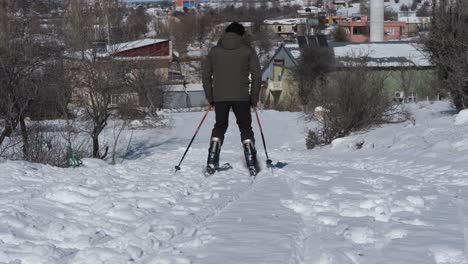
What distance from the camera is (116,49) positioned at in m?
19.6

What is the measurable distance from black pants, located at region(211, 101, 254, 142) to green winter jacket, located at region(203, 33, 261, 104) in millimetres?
88

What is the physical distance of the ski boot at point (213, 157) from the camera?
8.15m

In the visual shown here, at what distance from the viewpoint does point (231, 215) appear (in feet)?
17.5

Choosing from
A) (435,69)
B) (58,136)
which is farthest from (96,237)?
(435,69)

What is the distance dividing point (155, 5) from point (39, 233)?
13430 cm

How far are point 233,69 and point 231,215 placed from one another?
3460 mm

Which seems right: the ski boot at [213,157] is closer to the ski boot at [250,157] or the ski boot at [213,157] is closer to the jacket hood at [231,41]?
the ski boot at [250,157]

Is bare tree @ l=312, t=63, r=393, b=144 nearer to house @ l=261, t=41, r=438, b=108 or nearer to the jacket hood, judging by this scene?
the jacket hood

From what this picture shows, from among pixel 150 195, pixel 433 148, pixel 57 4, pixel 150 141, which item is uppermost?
pixel 57 4

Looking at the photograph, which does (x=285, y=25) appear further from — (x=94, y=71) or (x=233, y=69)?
(x=233, y=69)

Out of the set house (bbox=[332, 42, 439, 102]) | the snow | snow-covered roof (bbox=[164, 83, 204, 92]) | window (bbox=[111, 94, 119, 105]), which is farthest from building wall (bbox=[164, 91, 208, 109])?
the snow

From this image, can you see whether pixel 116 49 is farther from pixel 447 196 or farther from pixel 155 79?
pixel 155 79

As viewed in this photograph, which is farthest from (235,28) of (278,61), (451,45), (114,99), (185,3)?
(185,3)

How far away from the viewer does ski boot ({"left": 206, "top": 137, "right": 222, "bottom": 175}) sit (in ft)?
26.7
